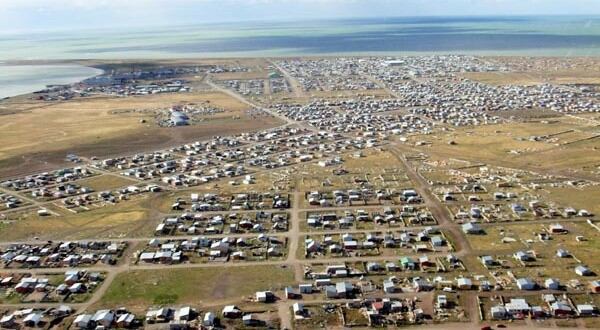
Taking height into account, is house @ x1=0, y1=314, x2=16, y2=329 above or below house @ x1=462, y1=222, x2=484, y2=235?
below

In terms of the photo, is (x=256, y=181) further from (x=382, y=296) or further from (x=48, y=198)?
(x=382, y=296)

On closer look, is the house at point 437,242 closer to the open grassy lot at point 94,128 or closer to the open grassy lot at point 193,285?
the open grassy lot at point 193,285

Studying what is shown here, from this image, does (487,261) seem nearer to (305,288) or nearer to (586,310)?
(586,310)

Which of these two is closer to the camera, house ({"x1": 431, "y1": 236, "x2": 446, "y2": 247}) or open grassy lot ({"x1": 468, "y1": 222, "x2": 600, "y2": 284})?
open grassy lot ({"x1": 468, "y1": 222, "x2": 600, "y2": 284})

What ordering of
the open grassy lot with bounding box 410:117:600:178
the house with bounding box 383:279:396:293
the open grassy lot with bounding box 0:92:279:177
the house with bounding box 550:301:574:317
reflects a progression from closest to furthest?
the house with bounding box 550:301:574:317
the house with bounding box 383:279:396:293
the open grassy lot with bounding box 410:117:600:178
the open grassy lot with bounding box 0:92:279:177

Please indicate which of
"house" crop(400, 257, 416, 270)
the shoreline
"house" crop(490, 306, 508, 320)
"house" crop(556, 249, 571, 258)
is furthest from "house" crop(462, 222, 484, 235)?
the shoreline

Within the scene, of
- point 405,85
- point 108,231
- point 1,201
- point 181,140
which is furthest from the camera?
point 405,85

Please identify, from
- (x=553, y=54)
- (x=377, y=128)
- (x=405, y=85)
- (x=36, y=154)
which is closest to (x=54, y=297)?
(x=36, y=154)

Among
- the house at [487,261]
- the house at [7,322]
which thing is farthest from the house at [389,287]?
the house at [7,322]

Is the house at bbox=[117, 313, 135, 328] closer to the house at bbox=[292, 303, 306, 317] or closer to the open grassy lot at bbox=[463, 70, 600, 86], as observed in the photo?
the house at bbox=[292, 303, 306, 317]
